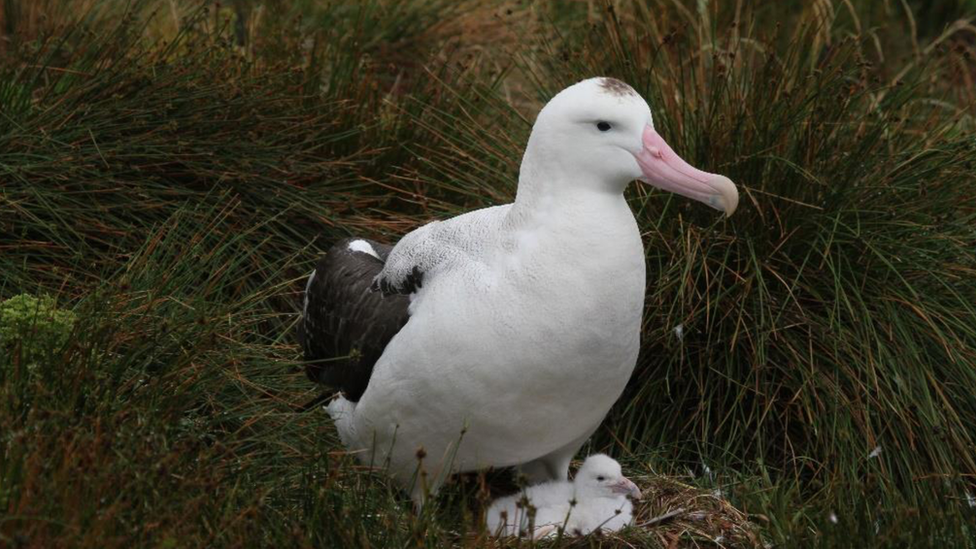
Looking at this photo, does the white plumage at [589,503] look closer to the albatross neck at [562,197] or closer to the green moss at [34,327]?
the albatross neck at [562,197]

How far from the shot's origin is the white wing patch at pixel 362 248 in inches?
212

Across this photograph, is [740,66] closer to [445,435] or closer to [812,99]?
[812,99]

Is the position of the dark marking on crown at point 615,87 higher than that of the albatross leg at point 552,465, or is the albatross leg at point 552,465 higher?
the dark marking on crown at point 615,87

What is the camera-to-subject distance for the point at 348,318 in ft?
16.5

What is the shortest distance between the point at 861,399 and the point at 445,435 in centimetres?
168

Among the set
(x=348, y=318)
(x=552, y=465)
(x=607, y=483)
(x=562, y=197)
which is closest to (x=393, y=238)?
(x=348, y=318)

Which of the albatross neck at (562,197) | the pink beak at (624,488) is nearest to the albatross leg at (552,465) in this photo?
the pink beak at (624,488)

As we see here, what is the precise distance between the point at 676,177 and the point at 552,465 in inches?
47.1

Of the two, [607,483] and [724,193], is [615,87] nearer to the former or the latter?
[724,193]

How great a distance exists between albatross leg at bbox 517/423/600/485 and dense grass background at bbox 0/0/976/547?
252mm

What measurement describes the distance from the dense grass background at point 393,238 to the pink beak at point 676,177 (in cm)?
90

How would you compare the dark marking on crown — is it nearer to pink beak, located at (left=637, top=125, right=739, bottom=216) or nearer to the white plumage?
pink beak, located at (left=637, top=125, right=739, bottom=216)

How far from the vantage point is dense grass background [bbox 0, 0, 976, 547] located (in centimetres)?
410

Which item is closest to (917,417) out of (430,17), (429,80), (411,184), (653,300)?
(653,300)
